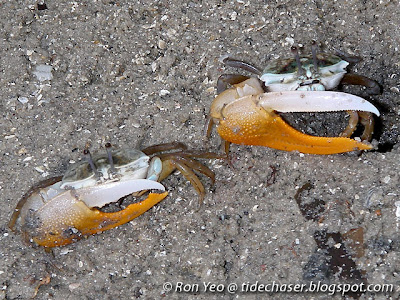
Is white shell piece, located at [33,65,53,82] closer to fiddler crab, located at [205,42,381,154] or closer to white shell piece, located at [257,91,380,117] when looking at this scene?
fiddler crab, located at [205,42,381,154]

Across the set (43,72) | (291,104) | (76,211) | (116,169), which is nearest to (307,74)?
(291,104)

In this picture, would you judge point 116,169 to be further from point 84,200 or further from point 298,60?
point 298,60

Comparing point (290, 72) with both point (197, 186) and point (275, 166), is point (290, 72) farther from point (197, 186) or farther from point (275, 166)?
point (197, 186)

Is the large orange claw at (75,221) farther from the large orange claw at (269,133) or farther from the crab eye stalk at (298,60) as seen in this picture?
the crab eye stalk at (298,60)

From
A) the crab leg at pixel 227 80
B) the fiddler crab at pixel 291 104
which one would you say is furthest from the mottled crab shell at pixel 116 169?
the crab leg at pixel 227 80

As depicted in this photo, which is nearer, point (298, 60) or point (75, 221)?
point (75, 221)

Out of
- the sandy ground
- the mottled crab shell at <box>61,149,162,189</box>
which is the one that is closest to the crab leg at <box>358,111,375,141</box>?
the sandy ground
